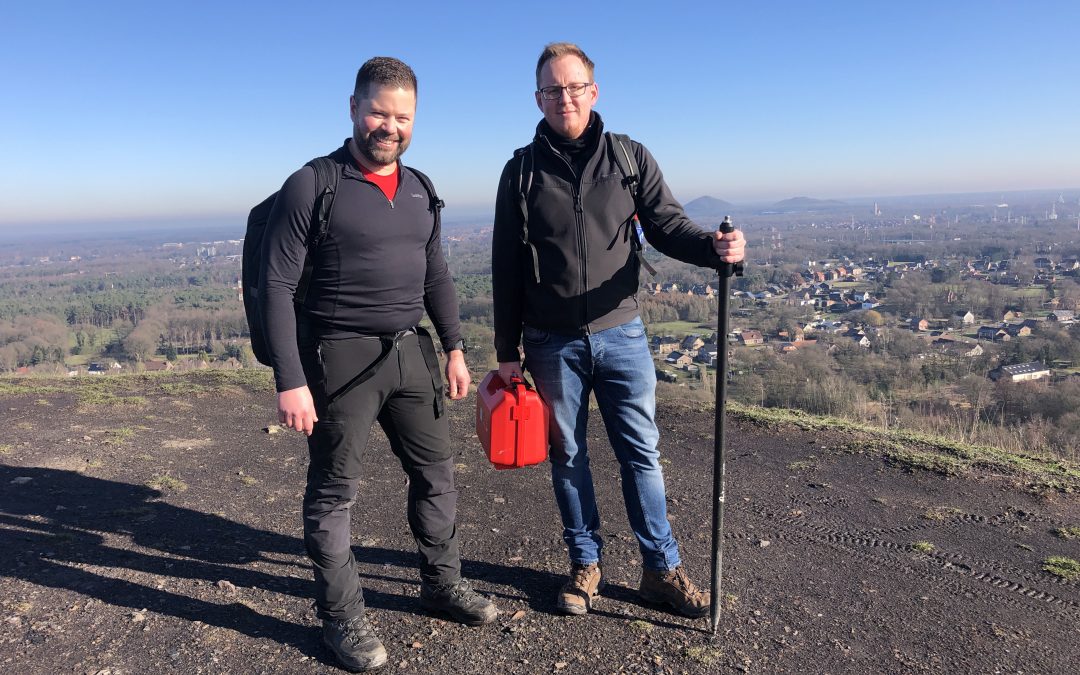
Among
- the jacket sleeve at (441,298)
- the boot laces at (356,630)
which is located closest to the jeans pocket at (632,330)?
the jacket sleeve at (441,298)

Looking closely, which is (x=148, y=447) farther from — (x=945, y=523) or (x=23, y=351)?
(x=23, y=351)

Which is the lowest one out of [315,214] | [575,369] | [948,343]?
[948,343]

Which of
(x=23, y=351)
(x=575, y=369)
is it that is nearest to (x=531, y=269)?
(x=575, y=369)

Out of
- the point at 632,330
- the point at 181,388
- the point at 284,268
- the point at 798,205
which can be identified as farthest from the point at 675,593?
the point at 798,205

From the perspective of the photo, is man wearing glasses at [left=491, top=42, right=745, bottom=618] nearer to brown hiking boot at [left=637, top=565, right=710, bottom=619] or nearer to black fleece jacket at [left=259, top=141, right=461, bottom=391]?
brown hiking boot at [left=637, top=565, right=710, bottom=619]

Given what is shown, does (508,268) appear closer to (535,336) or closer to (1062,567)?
(535,336)

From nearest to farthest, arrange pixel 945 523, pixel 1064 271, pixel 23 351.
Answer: pixel 945 523 < pixel 23 351 < pixel 1064 271

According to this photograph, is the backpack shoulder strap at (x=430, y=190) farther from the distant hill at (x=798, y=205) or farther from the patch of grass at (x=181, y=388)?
the distant hill at (x=798, y=205)

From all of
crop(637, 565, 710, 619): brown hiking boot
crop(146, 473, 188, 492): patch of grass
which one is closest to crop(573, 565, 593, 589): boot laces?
crop(637, 565, 710, 619): brown hiking boot
